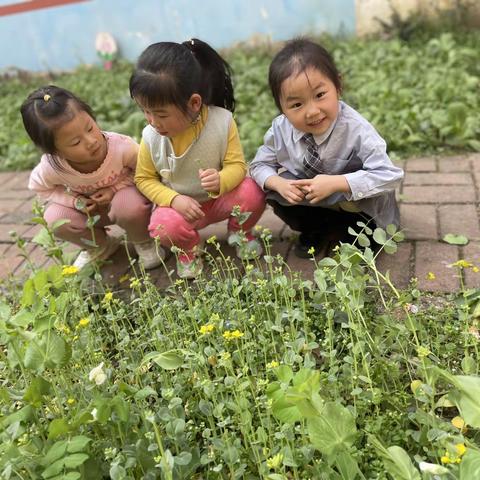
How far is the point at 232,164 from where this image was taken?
2.39 m

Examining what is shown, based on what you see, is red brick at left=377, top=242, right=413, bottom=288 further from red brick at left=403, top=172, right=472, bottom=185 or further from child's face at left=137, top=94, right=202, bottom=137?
child's face at left=137, top=94, right=202, bottom=137

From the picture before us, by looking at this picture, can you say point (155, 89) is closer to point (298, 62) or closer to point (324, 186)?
point (298, 62)

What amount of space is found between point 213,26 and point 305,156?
407 cm

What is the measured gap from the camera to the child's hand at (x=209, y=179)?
223 cm

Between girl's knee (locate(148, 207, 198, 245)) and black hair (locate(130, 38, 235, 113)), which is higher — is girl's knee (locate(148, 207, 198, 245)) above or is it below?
below

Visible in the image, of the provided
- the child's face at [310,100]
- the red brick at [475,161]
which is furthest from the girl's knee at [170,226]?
the red brick at [475,161]

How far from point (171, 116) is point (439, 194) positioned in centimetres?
157

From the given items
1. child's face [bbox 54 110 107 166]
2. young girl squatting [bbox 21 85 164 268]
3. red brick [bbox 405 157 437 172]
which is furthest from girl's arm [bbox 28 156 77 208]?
red brick [bbox 405 157 437 172]

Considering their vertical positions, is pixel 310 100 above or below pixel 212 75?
below

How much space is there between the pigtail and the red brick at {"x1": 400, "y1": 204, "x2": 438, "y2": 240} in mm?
1001

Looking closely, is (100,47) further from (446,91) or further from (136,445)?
(136,445)

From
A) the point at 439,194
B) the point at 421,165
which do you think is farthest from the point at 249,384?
the point at 421,165

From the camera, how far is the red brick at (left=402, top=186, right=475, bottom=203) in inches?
112

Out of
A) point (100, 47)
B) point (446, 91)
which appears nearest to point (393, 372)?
point (446, 91)
